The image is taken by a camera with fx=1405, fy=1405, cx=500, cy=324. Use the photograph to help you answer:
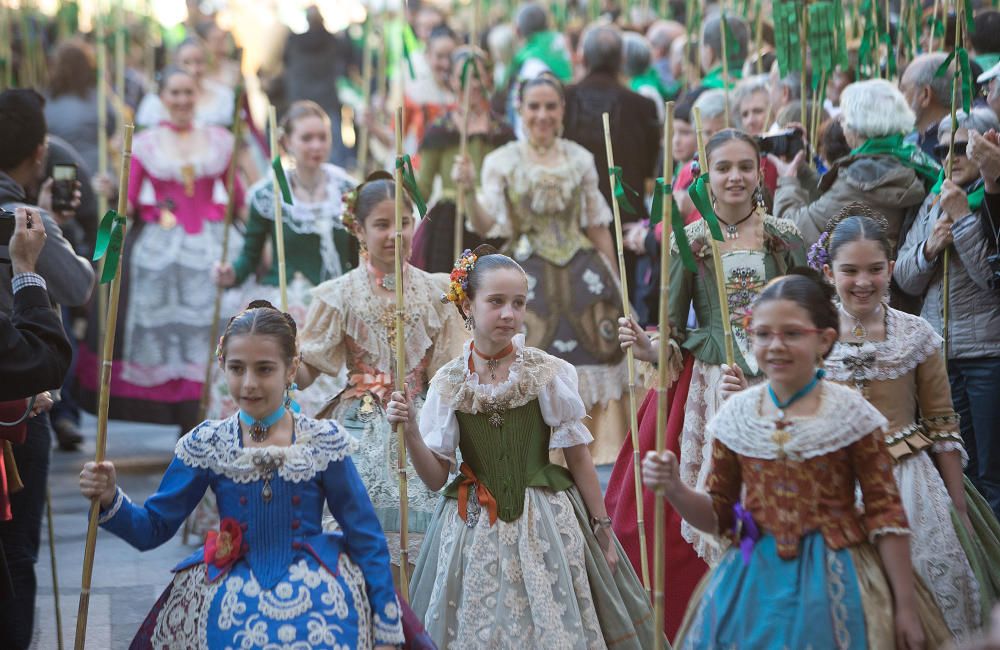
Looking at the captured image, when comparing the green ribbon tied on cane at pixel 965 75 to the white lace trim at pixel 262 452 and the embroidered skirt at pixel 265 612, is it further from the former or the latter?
the embroidered skirt at pixel 265 612

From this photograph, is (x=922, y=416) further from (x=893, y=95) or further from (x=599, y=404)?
(x=599, y=404)

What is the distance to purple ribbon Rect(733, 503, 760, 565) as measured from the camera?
3336 mm

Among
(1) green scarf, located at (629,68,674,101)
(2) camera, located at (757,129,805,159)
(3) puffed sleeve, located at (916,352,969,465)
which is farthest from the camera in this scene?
(1) green scarf, located at (629,68,674,101)

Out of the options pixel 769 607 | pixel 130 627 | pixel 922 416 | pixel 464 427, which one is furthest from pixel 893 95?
pixel 130 627

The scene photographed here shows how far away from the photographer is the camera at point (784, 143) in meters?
5.76

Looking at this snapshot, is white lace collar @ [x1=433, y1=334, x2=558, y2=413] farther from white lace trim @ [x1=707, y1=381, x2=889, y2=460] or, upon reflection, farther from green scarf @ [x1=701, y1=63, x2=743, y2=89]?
green scarf @ [x1=701, y1=63, x2=743, y2=89]

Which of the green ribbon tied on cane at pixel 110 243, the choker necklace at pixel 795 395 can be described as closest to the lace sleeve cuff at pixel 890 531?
the choker necklace at pixel 795 395

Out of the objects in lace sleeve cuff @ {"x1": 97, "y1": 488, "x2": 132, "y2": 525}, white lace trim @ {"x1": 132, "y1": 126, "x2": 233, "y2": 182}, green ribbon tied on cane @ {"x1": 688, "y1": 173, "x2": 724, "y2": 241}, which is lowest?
lace sleeve cuff @ {"x1": 97, "y1": 488, "x2": 132, "y2": 525}

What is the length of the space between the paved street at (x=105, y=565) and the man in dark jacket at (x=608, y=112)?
175cm

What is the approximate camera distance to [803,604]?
319cm

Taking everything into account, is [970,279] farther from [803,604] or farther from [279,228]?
[279,228]

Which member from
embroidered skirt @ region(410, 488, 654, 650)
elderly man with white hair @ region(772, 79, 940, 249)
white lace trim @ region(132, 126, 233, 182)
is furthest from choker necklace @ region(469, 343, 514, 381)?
white lace trim @ region(132, 126, 233, 182)

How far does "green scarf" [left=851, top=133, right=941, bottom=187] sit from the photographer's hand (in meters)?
2.98

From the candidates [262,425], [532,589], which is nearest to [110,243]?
[262,425]
